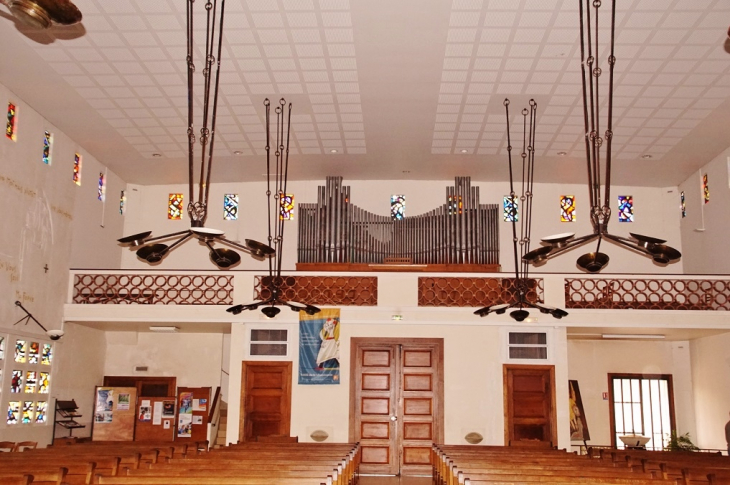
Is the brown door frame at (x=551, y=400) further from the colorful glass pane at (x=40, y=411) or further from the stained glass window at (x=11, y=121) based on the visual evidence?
the stained glass window at (x=11, y=121)

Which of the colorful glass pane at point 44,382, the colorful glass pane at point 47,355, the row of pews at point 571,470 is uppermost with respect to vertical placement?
the colorful glass pane at point 47,355

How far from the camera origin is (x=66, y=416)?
51.1 ft

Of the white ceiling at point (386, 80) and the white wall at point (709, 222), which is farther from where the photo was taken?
the white wall at point (709, 222)

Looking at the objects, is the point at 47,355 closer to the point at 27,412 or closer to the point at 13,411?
the point at 27,412

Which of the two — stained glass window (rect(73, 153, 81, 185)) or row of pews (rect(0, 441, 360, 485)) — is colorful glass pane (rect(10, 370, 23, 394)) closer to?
row of pews (rect(0, 441, 360, 485))

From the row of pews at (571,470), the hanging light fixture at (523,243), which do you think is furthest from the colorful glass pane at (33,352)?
the hanging light fixture at (523,243)

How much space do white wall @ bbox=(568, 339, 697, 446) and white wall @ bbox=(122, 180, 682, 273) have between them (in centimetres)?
193

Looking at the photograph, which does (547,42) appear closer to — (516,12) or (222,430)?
→ (516,12)

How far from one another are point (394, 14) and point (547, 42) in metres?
2.52

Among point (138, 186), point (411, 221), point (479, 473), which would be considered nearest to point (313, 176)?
point (411, 221)

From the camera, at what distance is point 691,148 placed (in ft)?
53.1

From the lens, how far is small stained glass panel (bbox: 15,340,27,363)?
46.4 feet

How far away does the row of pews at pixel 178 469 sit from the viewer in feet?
22.1

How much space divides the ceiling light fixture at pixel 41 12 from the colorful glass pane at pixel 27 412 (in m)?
12.7
